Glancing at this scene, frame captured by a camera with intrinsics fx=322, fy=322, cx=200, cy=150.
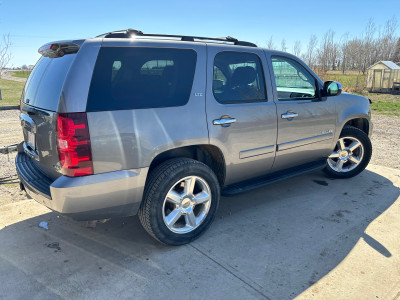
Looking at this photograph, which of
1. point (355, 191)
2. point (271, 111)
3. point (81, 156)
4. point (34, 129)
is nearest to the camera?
point (81, 156)

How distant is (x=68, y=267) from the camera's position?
2.83m

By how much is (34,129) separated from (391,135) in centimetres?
820

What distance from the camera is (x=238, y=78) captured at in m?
3.54

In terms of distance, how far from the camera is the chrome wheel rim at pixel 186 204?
3.09m

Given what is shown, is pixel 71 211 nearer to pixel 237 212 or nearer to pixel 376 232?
pixel 237 212

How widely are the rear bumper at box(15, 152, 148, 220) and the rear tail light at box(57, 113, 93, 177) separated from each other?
87 mm

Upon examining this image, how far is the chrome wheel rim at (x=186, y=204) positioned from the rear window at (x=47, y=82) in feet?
4.24

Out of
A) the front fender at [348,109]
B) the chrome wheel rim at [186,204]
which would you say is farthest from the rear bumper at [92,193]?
the front fender at [348,109]

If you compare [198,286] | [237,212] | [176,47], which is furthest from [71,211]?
[237,212]

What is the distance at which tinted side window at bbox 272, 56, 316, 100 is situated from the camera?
4.00 m

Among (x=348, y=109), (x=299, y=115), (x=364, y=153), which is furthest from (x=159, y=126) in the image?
(x=364, y=153)

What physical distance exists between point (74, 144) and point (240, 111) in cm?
169

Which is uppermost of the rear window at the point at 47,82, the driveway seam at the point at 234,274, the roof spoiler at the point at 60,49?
the roof spoiler at the point at 60,49

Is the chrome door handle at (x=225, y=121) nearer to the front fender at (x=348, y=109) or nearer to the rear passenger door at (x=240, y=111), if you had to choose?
the rear passenger door at (x=240, y=111)
